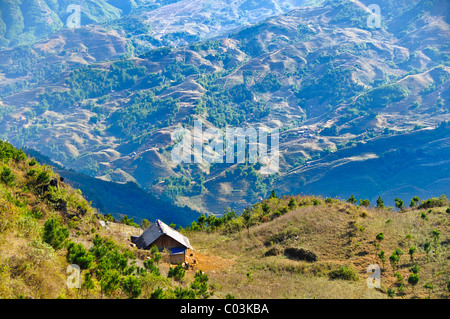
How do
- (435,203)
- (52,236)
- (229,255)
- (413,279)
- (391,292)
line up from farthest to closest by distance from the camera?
(435,203)
(229,255)
(413,279)
(391,292)
(52,236)

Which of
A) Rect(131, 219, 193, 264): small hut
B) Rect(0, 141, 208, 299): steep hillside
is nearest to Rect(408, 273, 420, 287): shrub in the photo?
Rect(0, 141, 208, 299): steep hillside

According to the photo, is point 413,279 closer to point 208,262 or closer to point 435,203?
point 208,262

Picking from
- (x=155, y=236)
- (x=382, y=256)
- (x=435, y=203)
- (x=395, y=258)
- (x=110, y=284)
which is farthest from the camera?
(x=435, y=203)

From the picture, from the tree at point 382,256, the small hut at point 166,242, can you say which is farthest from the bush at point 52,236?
the tree at point 382,256

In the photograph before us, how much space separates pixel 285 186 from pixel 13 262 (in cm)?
16367

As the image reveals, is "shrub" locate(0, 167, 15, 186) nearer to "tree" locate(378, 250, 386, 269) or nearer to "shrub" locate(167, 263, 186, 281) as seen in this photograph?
"shrub" locate(167, 263, 186, 281)

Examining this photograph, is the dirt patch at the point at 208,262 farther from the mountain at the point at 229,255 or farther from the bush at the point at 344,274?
the bush at the point at 344,274

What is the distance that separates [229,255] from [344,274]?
8979mm

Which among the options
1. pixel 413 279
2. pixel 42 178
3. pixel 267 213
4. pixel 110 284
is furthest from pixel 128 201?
pixel 110 284

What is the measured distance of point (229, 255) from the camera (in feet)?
91.6

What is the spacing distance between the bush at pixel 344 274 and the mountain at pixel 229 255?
70 mm

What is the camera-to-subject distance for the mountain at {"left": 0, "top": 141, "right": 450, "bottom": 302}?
1430cm

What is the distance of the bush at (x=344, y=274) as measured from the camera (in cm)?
2127
